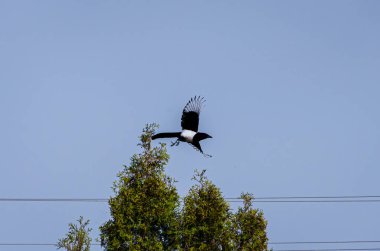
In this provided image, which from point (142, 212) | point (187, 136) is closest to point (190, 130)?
point (187, 136)

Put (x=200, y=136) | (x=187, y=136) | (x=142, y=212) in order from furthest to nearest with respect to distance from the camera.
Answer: (x=142, y=212)
(x=187, y=136)
(x=200, y=136)

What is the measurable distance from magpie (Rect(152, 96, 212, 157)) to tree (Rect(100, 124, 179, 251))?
1413 centimetres

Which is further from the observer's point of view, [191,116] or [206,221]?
[206,221]

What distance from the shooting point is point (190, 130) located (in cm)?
2445

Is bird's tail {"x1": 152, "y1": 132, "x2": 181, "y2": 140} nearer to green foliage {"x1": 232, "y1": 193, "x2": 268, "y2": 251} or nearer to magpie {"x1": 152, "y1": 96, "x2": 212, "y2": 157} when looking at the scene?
magpie {"x1": 152, "y1": 96, "x2": 212, "y2": 157}

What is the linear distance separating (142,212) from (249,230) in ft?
24.5

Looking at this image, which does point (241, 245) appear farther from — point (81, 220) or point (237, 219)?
point (81, 220)

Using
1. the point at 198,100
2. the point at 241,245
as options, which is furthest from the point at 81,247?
the point at 198,100

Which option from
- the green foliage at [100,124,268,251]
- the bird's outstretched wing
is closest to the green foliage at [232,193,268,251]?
the green foliage at [100,124,268,251]

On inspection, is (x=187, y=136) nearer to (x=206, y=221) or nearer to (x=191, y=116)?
(x=191, y=116)

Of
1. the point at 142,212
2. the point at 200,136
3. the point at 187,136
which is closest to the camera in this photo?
the point at 200,136

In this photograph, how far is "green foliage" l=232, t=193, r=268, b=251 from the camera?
3978 centimetres

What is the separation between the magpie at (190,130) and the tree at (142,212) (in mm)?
14129

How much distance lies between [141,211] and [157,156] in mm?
3961
